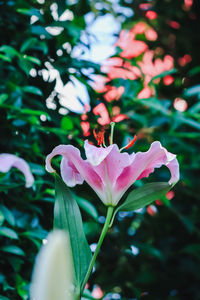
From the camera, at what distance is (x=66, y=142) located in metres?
0.58

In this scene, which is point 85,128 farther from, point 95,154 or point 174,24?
point 174,24

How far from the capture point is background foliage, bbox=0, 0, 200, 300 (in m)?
0.48

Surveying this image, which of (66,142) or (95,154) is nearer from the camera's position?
(95,154)

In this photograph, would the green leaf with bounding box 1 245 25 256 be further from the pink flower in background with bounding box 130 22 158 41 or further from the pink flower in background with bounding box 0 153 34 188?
the pink flower in background with bounding box 130 22 158 41

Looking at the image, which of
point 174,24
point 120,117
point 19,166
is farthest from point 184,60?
point 19,166

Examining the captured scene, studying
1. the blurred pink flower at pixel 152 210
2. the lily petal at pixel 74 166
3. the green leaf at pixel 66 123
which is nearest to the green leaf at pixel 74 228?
the lily petal at pixel 74 166

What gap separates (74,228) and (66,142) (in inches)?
11.8

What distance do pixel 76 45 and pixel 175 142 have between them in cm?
33

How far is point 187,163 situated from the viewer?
36.2 inches

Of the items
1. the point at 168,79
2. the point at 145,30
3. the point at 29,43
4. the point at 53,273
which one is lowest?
the point at 168,79

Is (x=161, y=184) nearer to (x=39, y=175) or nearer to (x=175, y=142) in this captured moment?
(x=39, y=175)

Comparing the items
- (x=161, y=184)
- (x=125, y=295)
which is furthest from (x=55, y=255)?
(x=125, y=295)

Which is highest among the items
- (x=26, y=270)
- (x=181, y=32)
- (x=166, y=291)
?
(x=26, y=270)

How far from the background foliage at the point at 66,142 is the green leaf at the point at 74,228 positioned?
96 mm
